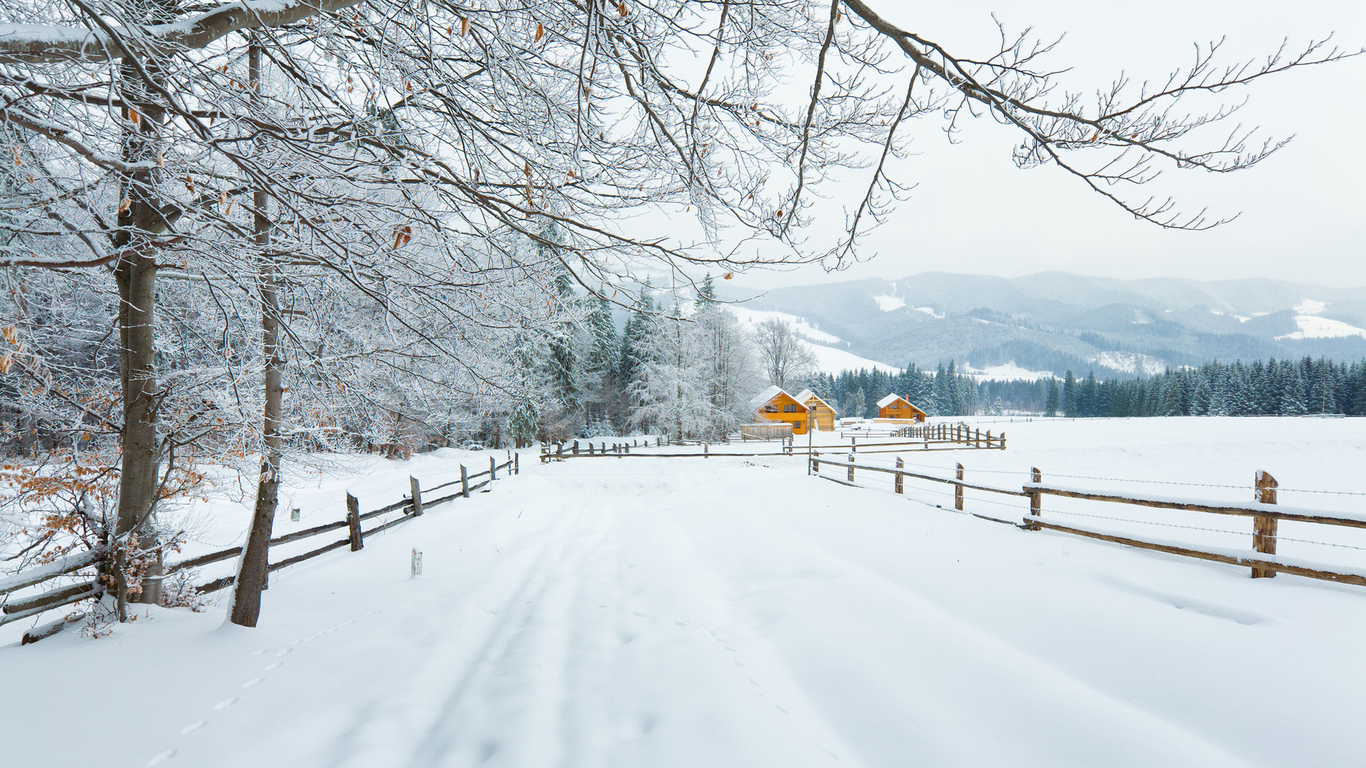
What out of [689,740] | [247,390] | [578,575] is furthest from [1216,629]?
[247,390]

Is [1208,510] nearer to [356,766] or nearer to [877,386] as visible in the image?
[356,766]

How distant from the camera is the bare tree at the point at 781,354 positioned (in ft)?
181

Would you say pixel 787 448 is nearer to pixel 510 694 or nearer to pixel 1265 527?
pixel 1265 527

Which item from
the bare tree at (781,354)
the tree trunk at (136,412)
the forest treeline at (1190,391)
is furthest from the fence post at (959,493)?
the forest treeline at (1190,391)

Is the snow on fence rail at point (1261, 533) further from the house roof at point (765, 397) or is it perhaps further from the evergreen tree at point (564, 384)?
the house roof at point (765, 397)

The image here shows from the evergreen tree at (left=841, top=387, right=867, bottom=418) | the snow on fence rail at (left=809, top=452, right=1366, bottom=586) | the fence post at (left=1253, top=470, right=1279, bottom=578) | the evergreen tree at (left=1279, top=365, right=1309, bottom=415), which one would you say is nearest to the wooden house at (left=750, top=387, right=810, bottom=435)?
the snow on fence rail at (left=809, top=452, right=1366, bottom=586)

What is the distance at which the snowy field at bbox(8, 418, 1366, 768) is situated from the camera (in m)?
3.38

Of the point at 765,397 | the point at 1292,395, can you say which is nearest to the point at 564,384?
the point at 765,397

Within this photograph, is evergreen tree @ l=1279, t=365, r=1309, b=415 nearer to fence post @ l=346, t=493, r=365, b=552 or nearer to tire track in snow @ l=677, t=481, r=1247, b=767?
tire track in snow @ l=677, t=481, r=1247, b=767

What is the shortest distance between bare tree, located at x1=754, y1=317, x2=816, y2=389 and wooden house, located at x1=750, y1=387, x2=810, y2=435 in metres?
8.94

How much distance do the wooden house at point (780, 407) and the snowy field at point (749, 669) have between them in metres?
36.7

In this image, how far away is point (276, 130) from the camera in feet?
9.34

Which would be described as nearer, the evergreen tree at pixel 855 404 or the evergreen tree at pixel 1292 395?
the evergreen tree at pixel 1292 395

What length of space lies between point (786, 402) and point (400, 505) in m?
37.1
